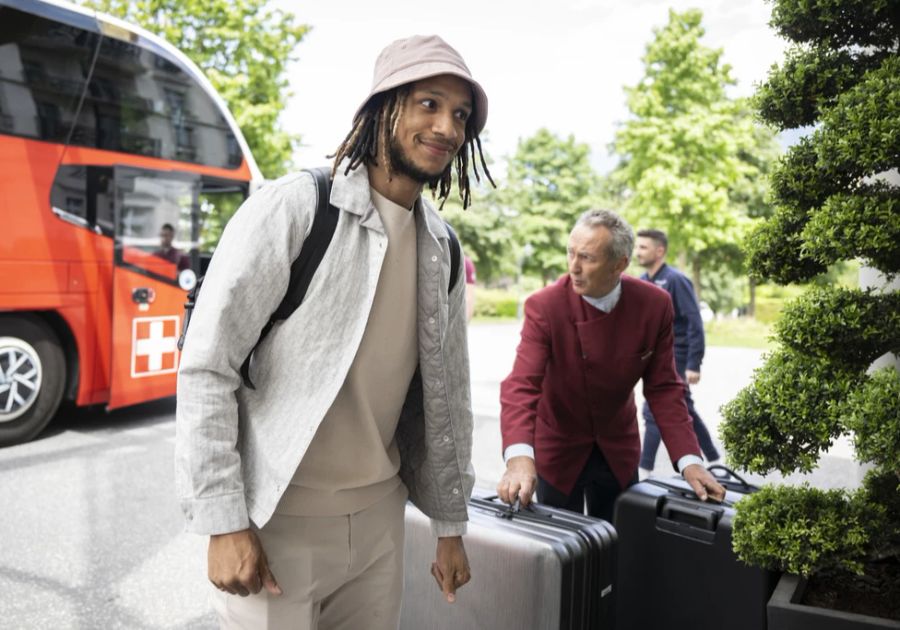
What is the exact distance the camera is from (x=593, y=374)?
323cm

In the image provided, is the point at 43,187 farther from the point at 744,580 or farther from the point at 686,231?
the point at 686,231

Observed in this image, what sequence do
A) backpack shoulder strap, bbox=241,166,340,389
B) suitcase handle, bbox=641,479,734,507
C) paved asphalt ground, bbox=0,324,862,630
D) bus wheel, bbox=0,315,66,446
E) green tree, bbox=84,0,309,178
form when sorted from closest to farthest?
backpack shoulder strap, bbox=241,166,340,389
suitcase handle, bbox=641,479,734,507
paved asphalt ground, bbox=0,324,862,630
bus wheel, bbox=0,315,66,446
green tree, bbox=84,0,309,178

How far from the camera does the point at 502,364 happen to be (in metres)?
14.7

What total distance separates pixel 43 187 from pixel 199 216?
1.82m

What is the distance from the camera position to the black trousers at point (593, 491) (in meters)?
3.32

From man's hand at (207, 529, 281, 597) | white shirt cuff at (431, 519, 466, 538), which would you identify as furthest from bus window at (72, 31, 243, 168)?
man's hand at (207, 529, 281, 597)

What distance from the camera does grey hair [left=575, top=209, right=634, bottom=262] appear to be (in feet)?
10.5

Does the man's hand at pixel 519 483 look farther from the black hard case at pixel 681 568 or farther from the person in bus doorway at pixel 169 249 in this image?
the person in bus doorway at pixel 169 249

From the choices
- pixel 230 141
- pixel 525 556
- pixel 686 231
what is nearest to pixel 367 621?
pixel 525 556

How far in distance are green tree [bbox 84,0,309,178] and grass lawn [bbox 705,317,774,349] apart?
42.5 ft

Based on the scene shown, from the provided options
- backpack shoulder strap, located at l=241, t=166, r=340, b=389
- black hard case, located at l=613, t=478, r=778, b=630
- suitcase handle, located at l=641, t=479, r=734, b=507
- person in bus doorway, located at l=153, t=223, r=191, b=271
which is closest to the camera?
backpack shoulder strap, located at l=241, t=166, r=340, b=389

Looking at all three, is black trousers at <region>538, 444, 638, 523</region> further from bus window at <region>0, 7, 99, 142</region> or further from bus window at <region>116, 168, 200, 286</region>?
bus window at <region>0, 7, 99, 142</region>

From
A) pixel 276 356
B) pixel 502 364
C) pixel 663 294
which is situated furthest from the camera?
pixel 502 364

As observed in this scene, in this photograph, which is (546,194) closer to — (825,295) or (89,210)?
(89,210)
